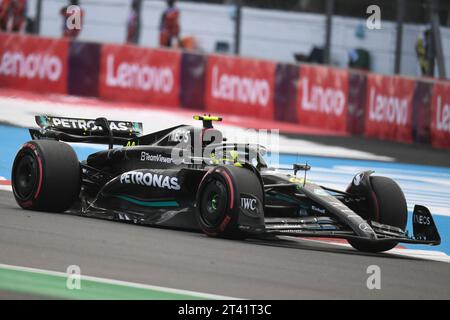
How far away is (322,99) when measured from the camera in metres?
22.1

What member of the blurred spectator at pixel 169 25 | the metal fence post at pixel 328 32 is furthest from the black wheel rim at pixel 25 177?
the blurred spectator at pixel 169 25

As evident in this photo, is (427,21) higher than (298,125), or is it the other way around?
(427,21)

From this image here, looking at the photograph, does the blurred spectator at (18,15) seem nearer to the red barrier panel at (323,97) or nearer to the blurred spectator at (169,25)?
the blurred spectator at (169,25)

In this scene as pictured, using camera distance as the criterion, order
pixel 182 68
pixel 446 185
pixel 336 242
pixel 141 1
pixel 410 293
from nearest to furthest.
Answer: pixel 410 293
pixel 336 242
pixel 446 185
pixel 182 68
pixel 141 1

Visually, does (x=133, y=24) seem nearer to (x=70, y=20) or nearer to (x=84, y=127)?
(x=70, y=20)

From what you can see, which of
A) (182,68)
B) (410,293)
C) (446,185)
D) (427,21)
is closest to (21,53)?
(182,68)

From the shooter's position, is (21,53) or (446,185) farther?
(21,53)

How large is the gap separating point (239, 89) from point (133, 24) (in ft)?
12.6

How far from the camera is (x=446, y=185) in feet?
53.5

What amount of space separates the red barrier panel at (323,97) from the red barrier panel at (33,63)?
17.9 ft

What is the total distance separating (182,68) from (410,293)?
1661 cm

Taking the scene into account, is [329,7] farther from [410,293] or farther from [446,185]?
[410,293]

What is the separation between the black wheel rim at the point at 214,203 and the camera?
934 cm

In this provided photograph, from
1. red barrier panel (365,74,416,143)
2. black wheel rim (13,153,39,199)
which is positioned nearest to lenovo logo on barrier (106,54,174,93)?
red barrier panel (365,74,416,143)
